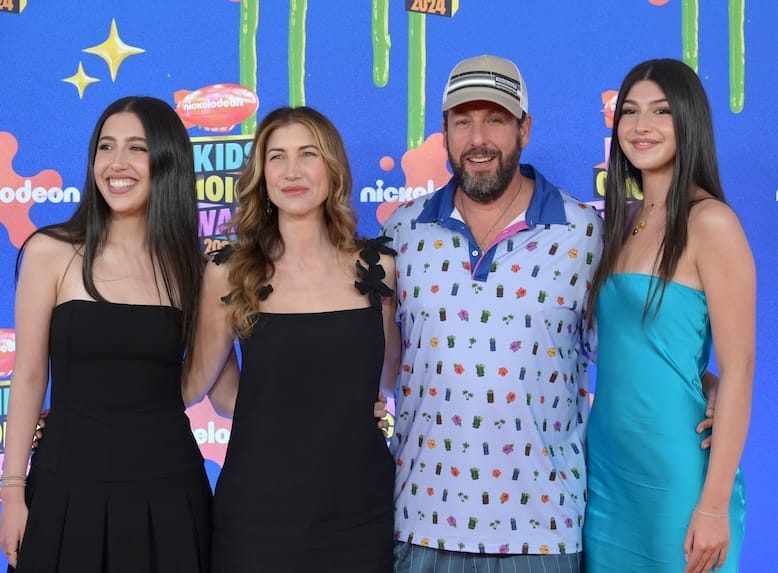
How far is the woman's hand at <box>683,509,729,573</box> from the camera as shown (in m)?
1.66

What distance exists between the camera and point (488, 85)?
1.95 m

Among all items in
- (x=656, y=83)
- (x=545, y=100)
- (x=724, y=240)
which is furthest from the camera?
(x=545, y=100)

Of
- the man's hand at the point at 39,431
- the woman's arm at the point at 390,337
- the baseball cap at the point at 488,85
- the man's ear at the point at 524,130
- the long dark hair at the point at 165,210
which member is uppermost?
the baseball cap at the point at 488,85

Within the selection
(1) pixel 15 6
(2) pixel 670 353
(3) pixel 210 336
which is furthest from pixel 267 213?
(1) pixel 15 6

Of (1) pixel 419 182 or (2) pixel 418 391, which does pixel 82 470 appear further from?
(1) pixel 419 182

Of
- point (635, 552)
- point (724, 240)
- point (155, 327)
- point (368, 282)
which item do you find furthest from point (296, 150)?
point (635, 552)

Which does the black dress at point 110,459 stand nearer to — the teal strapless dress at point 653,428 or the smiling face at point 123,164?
the smiling face at point 123,164

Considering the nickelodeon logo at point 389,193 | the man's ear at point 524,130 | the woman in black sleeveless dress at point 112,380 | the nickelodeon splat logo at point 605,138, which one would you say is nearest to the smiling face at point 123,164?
the woman in black sleeveless dress at point 112,380

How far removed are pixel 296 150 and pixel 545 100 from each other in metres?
1.09

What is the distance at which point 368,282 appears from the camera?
75.3 inches

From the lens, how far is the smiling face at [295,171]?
1.88 m

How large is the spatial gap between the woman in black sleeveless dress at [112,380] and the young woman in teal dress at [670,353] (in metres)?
0.87

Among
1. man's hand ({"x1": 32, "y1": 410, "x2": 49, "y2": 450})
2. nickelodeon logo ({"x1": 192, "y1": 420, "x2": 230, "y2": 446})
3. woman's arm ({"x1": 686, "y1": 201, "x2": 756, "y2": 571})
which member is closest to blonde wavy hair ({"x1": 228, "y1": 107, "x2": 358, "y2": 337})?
man's hand ({"x1": 32, "y1": 410, "x2": 49, "y2": 450})

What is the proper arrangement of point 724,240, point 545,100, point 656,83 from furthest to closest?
point 545,100 < point 656,83 < point 724,240
